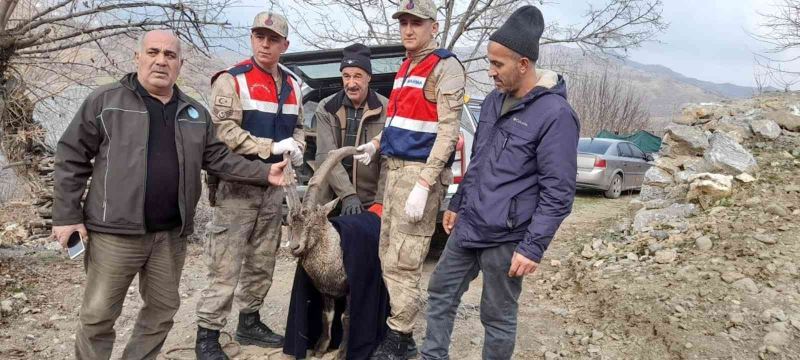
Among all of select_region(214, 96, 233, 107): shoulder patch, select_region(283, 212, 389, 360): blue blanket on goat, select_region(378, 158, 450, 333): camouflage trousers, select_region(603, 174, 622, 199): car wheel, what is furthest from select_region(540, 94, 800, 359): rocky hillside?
select_region(603, 174, 622, 199): car wheel

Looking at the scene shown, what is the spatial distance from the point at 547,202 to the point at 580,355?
2.00 meters

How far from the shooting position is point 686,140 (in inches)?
309

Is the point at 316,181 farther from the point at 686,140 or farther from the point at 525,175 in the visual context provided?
the point at 686,140

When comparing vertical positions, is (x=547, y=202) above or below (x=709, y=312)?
above

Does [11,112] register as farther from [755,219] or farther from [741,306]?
[755,219]

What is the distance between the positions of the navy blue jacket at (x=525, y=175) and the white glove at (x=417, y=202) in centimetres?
32

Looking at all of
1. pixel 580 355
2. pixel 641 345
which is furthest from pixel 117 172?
pixel 641 345

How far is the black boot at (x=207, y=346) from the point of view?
12.1ft

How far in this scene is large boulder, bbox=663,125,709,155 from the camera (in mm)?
7724

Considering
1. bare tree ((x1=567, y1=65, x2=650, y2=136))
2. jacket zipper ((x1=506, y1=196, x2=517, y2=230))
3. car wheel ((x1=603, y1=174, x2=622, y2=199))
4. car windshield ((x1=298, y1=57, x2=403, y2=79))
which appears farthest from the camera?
bare tree ((x1=567, y1=65, x2=650, y2=136))

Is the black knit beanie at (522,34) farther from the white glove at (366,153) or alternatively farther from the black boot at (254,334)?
the black boot at (254,334)

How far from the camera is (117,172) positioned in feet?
9.55

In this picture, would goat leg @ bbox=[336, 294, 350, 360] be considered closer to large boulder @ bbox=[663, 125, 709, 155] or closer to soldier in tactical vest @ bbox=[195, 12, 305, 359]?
soldier in tactical vest @ bbox=[195, 12, 305, 359]

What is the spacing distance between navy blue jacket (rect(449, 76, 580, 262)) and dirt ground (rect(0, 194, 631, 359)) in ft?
5.21
